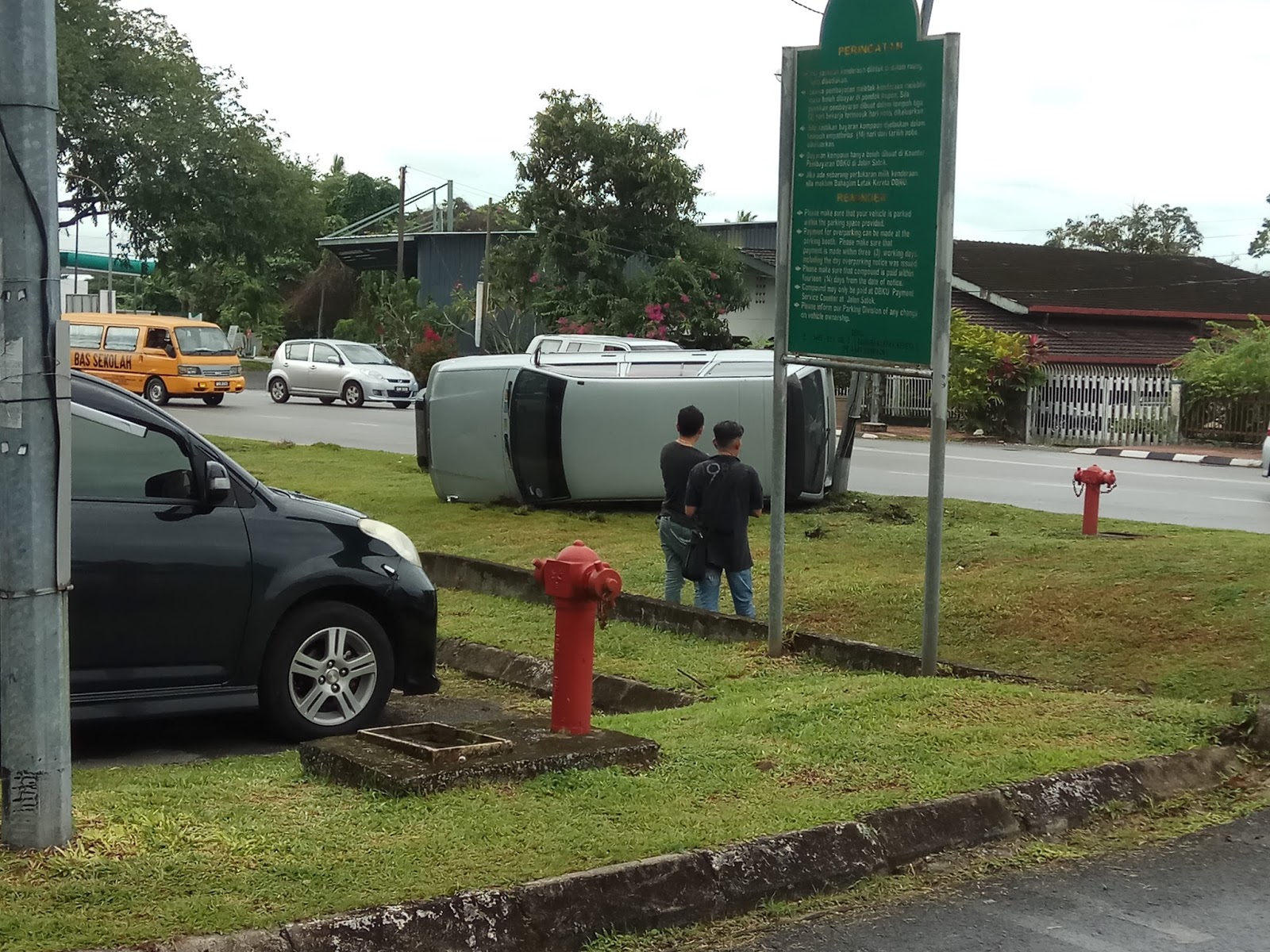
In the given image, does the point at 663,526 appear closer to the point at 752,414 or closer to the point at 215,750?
the point at 215,750

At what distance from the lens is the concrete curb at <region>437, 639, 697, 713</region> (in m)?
7.72

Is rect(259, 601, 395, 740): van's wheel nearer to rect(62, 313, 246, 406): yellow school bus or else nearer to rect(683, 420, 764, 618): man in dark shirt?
rect(683, 420, 764, 618): man in dark shirt

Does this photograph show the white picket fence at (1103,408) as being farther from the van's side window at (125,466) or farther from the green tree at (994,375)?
the van's side window at (125,466)

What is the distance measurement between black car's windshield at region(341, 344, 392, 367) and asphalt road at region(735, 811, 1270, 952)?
1268 inches

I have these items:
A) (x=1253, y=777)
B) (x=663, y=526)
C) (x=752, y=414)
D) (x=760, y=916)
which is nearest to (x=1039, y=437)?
(x=752, y=414)

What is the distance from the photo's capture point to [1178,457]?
2664 centimetres

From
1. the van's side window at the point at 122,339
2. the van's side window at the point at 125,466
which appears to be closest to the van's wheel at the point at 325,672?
the van's side window at the point at 125,466

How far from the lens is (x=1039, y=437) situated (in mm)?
30547

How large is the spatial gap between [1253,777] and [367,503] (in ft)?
36.2

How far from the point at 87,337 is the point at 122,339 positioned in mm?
971

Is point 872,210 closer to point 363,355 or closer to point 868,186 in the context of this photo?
point 868,186

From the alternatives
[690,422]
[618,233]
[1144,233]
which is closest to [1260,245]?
[1144,233]

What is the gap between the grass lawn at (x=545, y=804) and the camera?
4086 mm

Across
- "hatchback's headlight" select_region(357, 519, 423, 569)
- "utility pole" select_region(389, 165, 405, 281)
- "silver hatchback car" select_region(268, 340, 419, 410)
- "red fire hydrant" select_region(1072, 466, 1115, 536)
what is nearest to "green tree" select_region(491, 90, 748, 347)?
"silver hatchback car" select_region(268, 340, 419, 410)
